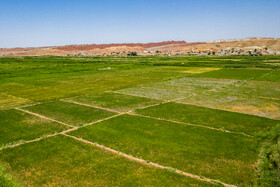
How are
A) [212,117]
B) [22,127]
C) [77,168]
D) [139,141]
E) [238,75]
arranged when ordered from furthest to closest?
[238,75] < [212,117] < [22,127] < [139,141] < [77,168]

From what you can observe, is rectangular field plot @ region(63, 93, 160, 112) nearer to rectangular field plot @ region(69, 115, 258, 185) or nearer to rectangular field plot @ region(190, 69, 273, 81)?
rectangular field plot @ region(69, 115, 258, 185)

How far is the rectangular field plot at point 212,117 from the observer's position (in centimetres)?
1881

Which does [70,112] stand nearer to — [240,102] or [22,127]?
[22,127]

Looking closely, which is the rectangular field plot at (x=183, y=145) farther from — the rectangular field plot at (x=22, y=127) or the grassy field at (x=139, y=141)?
the rectangular field plot at (x=22, y=127)

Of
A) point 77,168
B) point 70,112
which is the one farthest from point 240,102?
point 77,168

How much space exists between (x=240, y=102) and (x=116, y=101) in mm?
15931

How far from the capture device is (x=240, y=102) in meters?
27.2

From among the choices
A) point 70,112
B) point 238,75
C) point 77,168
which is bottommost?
point 77,168

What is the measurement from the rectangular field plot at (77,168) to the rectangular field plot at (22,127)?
1833 mm

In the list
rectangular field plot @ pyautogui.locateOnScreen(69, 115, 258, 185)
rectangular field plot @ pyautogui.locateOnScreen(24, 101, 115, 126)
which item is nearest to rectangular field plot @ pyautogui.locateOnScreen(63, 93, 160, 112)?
rectangular field plot @ pyautogui.locateOnScreen(24, 101, 115, 126)

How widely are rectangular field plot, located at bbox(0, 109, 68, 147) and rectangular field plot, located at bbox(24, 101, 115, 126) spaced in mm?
1352

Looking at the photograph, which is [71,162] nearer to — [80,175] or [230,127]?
[80,175]

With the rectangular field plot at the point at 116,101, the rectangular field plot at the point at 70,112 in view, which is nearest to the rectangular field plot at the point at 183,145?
the rectangular field plot at the point at 70,112

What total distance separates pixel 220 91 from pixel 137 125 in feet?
Answer: 65.5
